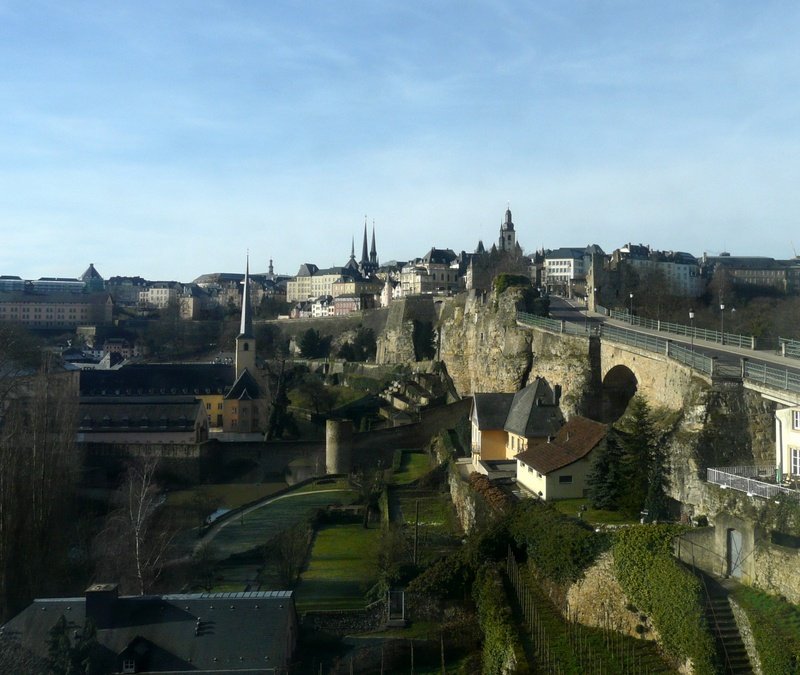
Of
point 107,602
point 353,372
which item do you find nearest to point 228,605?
point 107,602

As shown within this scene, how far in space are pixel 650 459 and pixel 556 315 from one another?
31.7 metres

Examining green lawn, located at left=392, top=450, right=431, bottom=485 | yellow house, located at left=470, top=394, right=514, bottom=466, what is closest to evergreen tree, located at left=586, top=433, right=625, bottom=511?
yellow house, located at left=470, top=394, right=514, bottom=466

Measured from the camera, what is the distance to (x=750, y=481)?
16422mm

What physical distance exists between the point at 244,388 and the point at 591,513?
4041 centimetres

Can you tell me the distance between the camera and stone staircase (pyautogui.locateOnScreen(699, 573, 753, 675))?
12836mm

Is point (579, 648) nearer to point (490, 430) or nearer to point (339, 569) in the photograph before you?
point (339, 569)

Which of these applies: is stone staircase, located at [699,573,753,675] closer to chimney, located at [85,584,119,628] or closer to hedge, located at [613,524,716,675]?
hedge, located at [613,524,716,675]

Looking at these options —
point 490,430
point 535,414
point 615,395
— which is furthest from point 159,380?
point 615,395

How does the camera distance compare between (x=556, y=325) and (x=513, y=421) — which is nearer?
(x=513, y=421)

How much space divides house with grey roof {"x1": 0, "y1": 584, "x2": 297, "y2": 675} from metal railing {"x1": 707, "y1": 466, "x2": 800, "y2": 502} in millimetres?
9970

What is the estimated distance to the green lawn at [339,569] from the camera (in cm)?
2269

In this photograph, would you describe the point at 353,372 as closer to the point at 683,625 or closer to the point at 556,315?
the point at 556,315

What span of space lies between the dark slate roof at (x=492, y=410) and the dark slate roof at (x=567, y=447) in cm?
473

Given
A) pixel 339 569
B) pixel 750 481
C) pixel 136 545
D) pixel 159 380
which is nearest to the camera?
pixel 750 481
